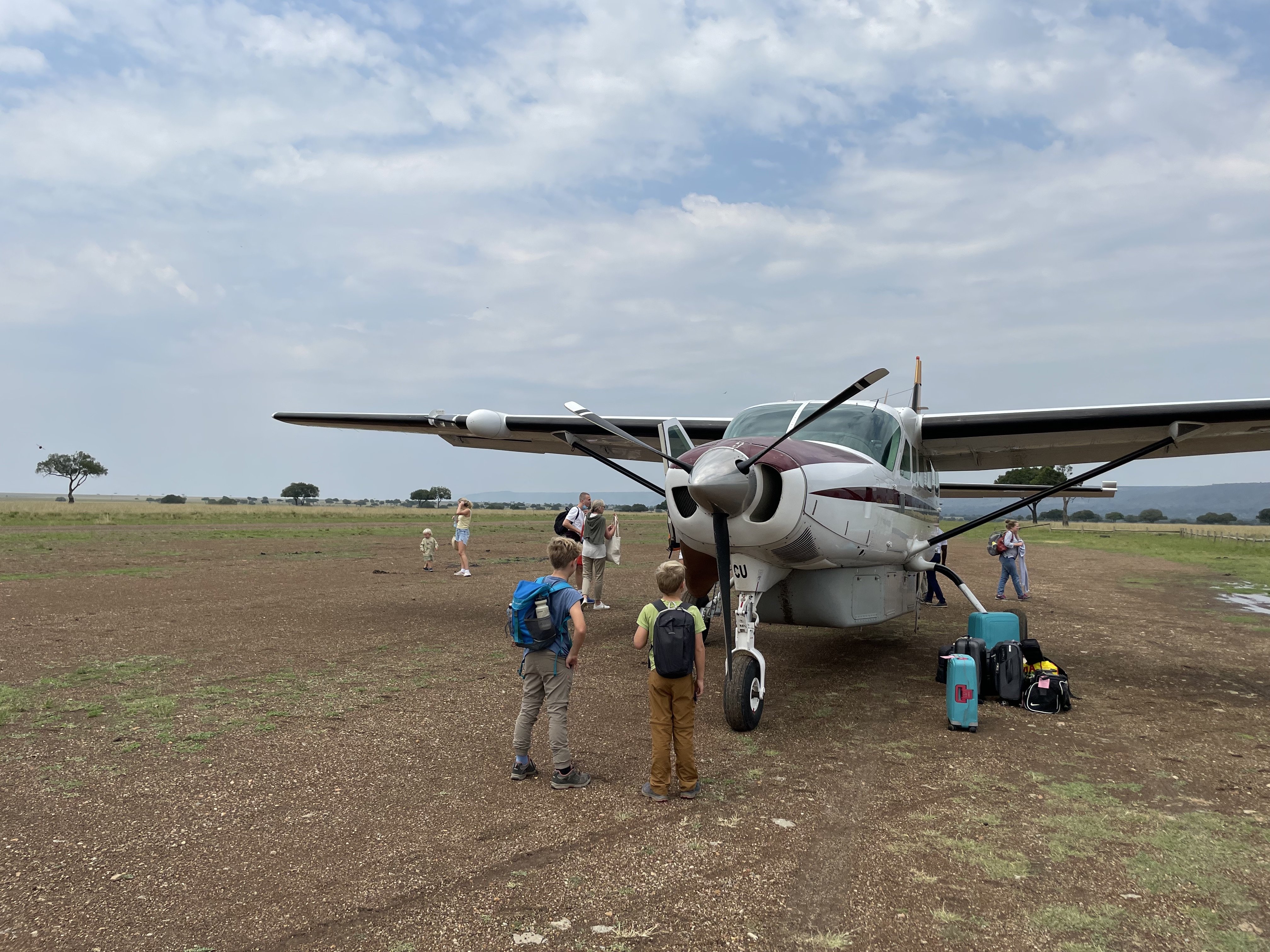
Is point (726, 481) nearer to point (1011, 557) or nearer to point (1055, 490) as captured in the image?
point (1055, 490)

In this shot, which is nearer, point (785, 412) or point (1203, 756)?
point (1203, 756)

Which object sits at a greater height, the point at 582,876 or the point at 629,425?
the point at 629,425

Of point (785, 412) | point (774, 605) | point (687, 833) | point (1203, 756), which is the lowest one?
point (1203, 756)

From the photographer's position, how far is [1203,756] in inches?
215

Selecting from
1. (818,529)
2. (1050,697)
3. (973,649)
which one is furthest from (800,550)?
(1050,697)

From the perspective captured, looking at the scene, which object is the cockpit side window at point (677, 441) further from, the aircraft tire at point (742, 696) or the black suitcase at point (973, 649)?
the black suitcase at point (973, 649)

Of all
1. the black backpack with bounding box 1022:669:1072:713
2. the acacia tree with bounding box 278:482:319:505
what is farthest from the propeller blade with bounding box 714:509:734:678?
the acacia tree with bounding box 278:482:319:505

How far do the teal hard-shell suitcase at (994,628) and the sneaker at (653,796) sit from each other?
14.7 feet

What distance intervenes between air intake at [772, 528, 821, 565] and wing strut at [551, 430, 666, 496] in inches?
64.8

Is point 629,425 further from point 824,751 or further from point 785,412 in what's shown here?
point 824,751

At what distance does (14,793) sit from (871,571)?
688 centimetres

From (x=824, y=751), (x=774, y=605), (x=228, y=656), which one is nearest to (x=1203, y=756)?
(x=824, y=751)

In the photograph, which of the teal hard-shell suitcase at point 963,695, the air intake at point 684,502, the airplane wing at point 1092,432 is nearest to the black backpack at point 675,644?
the air intake at point 684,502

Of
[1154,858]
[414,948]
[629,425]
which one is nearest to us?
[414,948]
